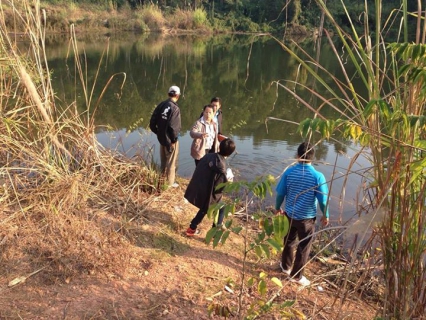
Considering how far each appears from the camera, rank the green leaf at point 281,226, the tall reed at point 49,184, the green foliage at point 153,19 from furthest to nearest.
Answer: the green foliage at point 153,19 < the tall reed at point 49,184 < the green leaf at point 281,226

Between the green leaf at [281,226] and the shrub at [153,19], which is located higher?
the shrub at [153,19]

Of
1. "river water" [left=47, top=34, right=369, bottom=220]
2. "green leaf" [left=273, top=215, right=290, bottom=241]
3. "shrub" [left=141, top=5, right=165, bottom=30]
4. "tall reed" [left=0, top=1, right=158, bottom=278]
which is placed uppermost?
"shrub" [left=141, top=5, right=165, bottom=30]

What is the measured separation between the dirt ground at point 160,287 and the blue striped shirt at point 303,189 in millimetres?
616

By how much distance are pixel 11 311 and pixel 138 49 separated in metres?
21.5

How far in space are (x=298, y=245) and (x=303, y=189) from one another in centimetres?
62

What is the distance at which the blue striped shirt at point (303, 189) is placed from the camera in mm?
3121

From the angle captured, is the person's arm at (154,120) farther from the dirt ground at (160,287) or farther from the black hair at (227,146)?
the black hair at (227,146)

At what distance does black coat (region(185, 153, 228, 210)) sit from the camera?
3576 millimetres

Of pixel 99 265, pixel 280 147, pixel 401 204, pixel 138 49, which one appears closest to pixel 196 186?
pixel 99 265

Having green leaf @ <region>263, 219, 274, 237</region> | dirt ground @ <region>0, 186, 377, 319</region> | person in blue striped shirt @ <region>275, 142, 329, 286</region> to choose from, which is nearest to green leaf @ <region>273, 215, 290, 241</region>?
green leaf @ <region>263, 219, 274, 237</region>

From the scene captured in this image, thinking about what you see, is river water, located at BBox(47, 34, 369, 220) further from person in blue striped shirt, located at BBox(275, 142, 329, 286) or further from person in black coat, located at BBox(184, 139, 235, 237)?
person in black coat, located at BBox(184, 139, 235, 237)

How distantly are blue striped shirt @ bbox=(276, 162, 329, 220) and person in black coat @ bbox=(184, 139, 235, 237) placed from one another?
1.97 feet

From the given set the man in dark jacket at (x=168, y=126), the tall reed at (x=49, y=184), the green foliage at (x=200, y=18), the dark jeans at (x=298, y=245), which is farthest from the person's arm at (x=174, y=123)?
the green foliage at (x=200, y=18)

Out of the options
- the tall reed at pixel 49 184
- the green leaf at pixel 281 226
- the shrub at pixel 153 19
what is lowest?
the tall reed at pixel 49 184
